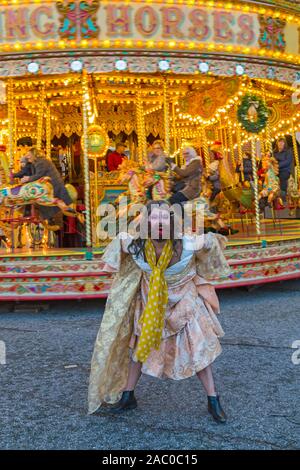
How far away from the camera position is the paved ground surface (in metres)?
3.41

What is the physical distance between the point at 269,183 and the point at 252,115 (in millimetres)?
1618

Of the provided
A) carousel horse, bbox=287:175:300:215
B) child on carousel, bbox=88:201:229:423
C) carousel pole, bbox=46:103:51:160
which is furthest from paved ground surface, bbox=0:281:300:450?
carousel horse, bbox=287:175:300:215

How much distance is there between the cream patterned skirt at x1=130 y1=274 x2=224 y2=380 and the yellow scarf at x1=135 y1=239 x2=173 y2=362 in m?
0.10

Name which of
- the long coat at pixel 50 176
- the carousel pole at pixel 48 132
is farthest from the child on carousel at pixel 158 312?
the carousel pole at pixel 48 132

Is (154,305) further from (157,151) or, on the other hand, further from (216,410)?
(157,151)

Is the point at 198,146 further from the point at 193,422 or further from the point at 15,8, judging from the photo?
the point at 193,422

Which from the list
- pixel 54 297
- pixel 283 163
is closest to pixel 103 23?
pixel 54 297

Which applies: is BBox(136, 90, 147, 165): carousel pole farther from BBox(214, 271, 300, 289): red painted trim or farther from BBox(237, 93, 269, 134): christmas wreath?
BBox(214, 271, 300, 289): red painted trim

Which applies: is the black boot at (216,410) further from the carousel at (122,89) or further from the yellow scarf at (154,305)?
the carousel at (122,89)

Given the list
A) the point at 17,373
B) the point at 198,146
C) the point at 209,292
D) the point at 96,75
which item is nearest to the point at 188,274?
the point at 209,292

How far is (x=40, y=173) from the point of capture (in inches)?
354

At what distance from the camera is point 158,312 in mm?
3613

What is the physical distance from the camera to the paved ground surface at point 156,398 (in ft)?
11.2

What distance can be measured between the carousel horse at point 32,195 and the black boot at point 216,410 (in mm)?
5702
